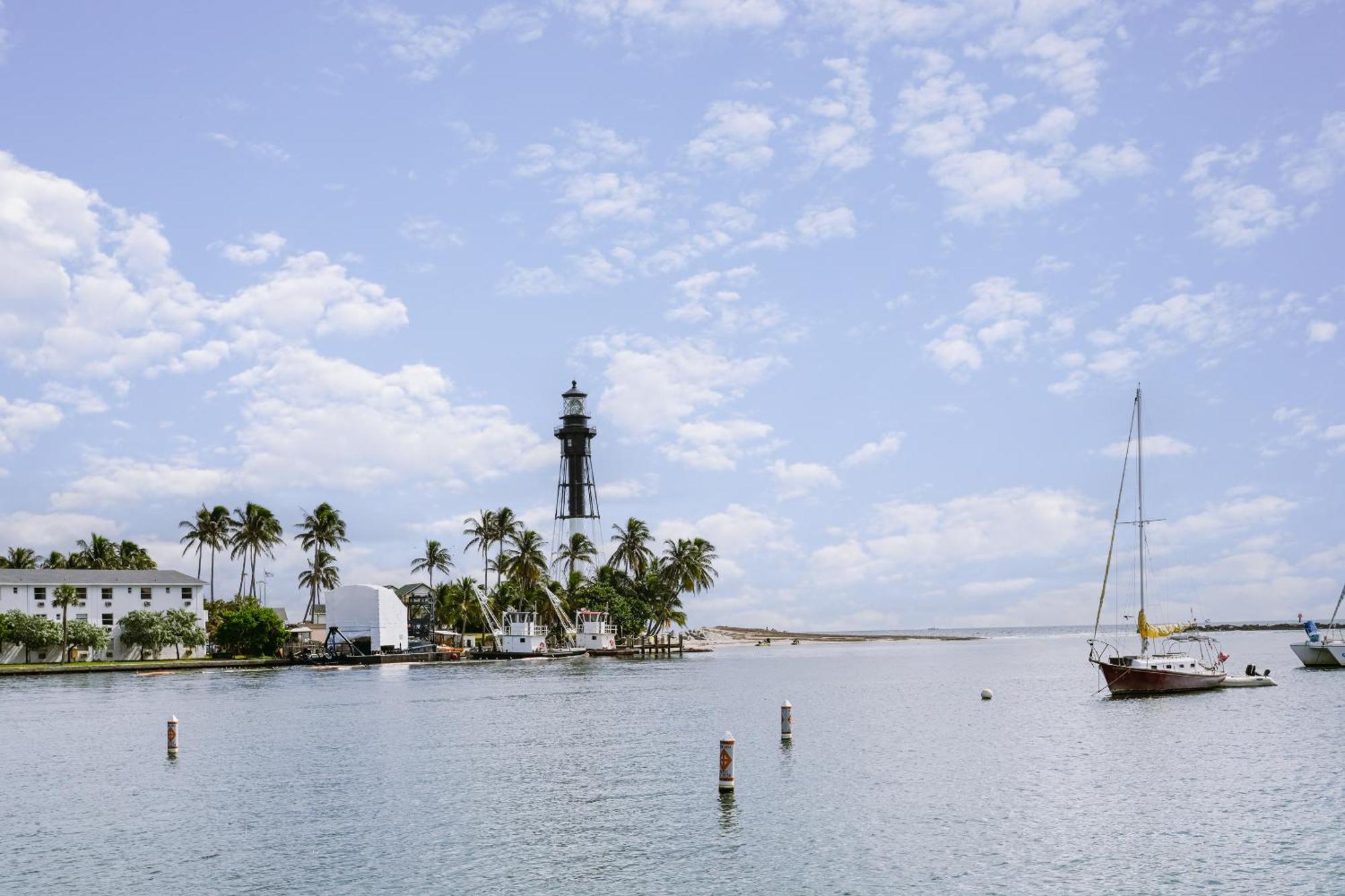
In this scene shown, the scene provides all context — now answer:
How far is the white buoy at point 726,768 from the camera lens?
A: 34.7 metres

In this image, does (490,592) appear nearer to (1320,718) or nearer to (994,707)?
(994,707)

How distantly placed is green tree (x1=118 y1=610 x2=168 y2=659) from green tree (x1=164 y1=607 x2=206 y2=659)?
722 millimetres

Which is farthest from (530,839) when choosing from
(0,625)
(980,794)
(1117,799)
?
(0,625)

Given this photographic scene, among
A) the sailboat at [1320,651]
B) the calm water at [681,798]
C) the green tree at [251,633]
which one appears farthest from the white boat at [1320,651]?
the green tree at [251,633]

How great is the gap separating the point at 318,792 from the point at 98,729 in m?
27.9

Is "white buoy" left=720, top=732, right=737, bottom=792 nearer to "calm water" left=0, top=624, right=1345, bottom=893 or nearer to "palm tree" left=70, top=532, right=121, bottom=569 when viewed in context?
"calm water" left=0, top=624, right=1345, bottom=893

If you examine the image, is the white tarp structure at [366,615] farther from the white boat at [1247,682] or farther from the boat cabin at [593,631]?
the white boat at [1247,682]

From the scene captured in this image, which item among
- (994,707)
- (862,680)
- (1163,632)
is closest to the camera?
(994,707)

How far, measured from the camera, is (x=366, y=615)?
148375 millimetres

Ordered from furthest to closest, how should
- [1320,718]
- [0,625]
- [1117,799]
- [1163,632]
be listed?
[0,625] → [1163,632] → [1320,718] → [1117,799]

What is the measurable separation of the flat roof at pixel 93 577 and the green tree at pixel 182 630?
4447 mm

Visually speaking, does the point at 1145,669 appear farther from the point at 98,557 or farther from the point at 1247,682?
the point at 98,557

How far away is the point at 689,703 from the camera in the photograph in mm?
71688

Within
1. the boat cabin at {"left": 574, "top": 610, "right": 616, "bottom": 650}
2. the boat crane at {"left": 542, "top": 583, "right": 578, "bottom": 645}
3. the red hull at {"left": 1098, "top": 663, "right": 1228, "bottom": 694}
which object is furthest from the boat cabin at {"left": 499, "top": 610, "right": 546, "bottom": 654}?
the red hull at {"left": 1098, "top": 663, "right": 1228, "bottom": 694}
